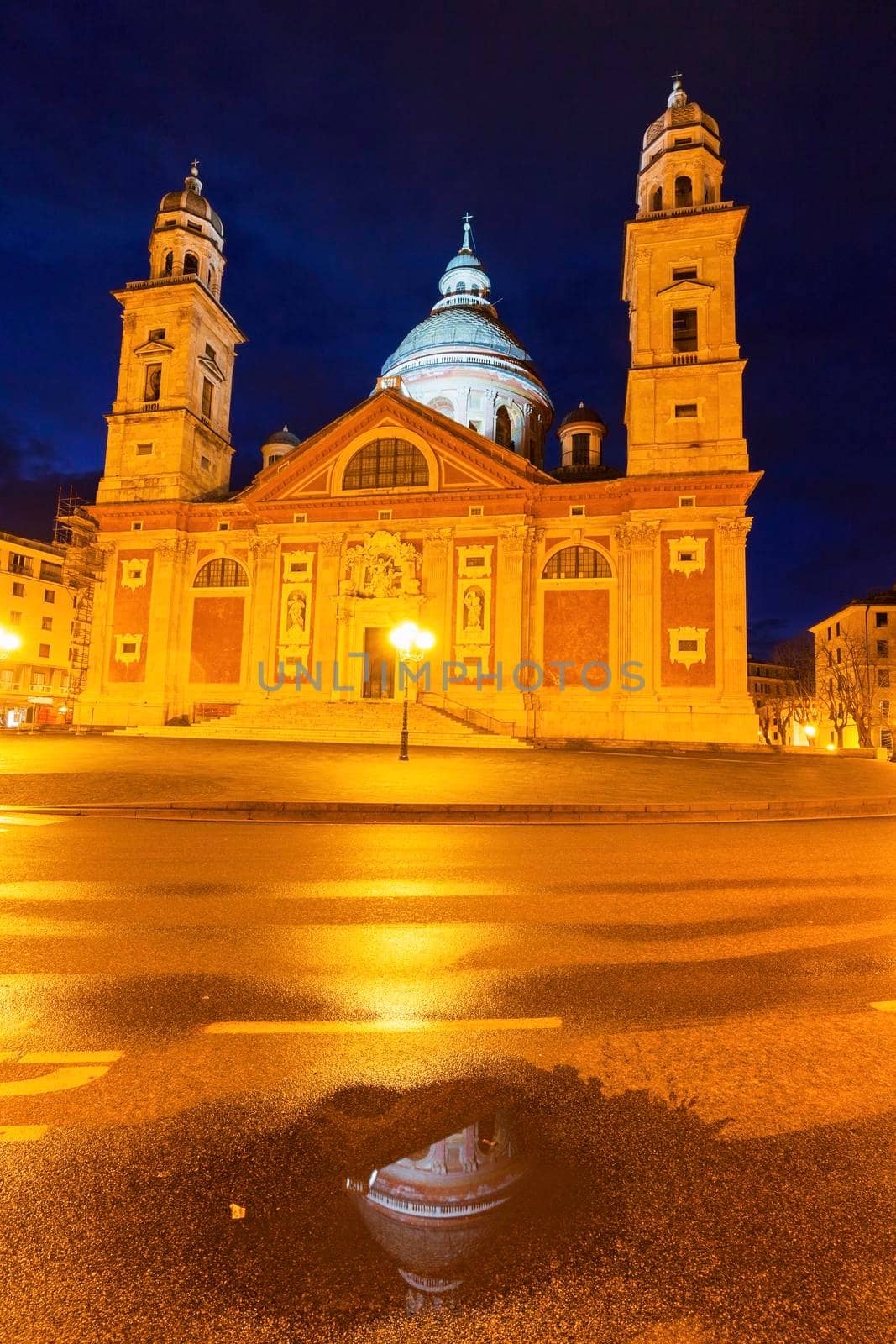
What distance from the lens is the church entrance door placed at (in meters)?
35.5

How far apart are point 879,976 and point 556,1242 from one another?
3.66 metres

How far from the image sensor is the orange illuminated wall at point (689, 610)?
Answer: 31406 mm

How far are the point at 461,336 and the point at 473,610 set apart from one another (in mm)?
24991

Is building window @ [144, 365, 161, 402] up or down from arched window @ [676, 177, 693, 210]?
down

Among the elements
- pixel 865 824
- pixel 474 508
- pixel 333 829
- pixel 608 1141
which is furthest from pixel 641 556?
pixel 608 1141

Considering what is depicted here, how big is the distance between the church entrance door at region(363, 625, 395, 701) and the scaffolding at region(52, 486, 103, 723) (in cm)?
1486

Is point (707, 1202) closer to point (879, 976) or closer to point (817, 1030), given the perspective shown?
point (817, 1030)

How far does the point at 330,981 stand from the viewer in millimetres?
4664

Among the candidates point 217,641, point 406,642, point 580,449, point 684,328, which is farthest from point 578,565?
point 217,641

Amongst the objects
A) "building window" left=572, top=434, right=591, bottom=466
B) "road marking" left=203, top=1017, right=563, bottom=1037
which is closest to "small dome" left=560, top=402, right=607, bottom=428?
"building window" left=572, top=434, right=591, bottom=466

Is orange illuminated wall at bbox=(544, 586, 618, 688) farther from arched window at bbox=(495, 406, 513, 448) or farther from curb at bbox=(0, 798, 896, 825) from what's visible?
curb at bbox=(0, 798, 896, 825)

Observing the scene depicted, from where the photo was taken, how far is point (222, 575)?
37.3 m

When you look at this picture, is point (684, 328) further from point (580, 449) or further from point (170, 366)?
point (170, 366)

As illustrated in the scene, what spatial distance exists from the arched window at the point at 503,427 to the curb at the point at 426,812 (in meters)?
38.7
